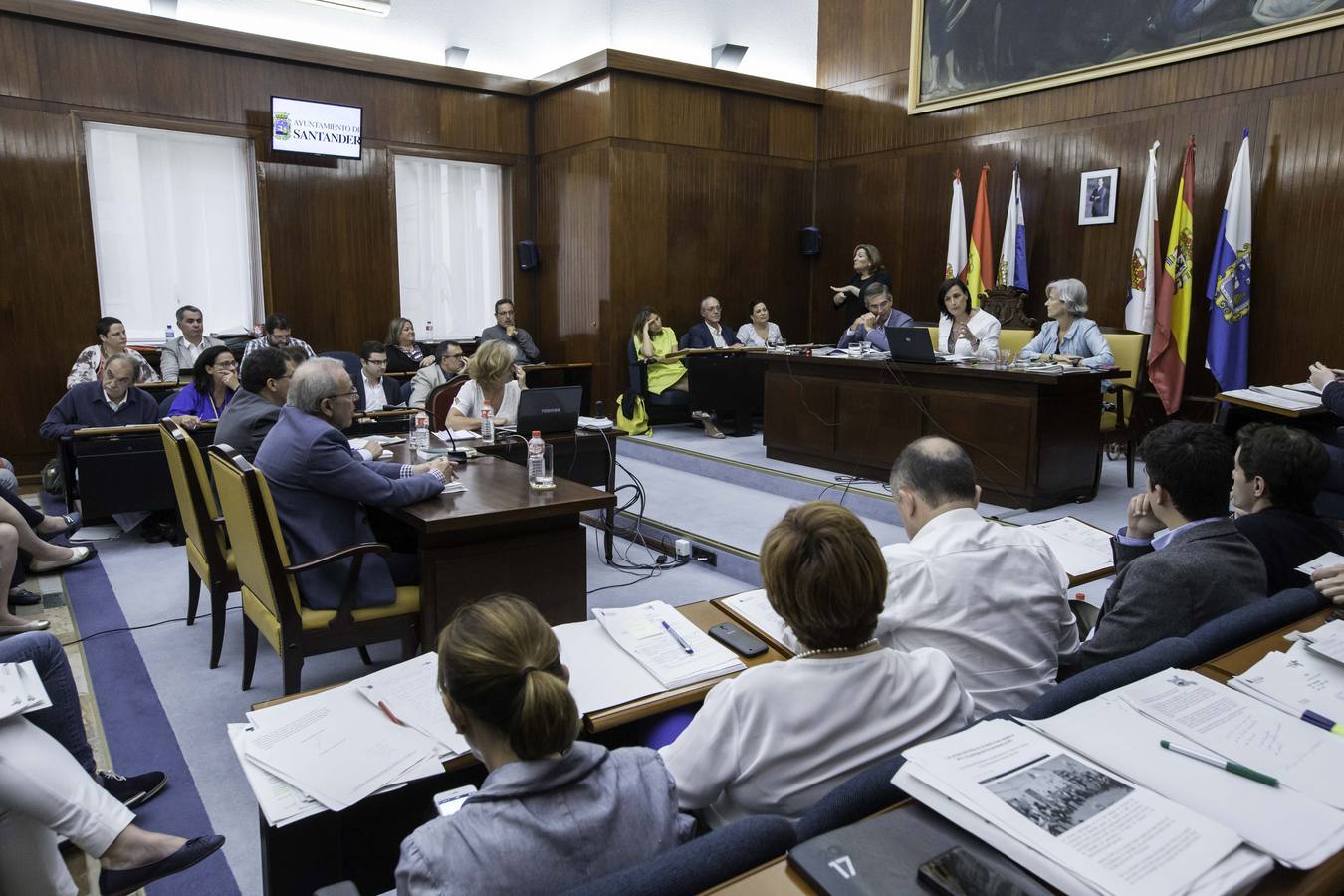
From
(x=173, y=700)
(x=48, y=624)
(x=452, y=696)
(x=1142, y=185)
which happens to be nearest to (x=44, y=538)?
(x=48, y=624)

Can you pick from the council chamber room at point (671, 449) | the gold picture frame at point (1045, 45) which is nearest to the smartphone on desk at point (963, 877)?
the council chamber room at point (671, 449)

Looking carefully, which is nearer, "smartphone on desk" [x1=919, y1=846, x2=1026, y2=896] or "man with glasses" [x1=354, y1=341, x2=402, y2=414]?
"smartphone on desk" [x1=919, y1=846, x2=1026, y2=896]

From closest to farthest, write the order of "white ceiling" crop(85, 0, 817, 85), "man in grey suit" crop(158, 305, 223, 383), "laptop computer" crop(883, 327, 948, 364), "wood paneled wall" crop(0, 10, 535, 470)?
"laptop computer" crop(883, 327, 948, 364) < "wood paneled wall" crop(0, 10, 535, 470) < "man in grey suit" crop(158, 305, 223, 383) < "white ceiling" crop(85, 0, 817, 85)

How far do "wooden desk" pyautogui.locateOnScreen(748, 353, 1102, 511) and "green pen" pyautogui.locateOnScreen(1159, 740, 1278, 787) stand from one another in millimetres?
3775

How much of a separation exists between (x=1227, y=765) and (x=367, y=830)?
1.43 metres

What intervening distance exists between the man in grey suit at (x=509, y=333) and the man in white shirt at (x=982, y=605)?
6755 mm

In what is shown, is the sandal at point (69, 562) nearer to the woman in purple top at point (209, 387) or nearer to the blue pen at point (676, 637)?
the woman in purple top at point (209, 387)

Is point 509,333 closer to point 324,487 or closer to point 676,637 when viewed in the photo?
point 324,487

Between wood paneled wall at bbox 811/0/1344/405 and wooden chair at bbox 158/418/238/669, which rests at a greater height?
wood paneled wall at bbox 811/0/1344/405

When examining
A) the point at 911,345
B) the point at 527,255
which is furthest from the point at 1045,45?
the point at 527,255

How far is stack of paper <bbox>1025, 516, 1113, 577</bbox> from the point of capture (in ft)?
7.59

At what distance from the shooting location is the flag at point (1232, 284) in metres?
5.88

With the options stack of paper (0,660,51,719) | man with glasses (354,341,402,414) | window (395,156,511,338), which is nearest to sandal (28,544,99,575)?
man with glasses (354,341,402,414)

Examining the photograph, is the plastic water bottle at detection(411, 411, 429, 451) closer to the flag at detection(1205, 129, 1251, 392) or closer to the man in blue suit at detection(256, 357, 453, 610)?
the man in blue suit at detection(256, 357, 453, 610)
